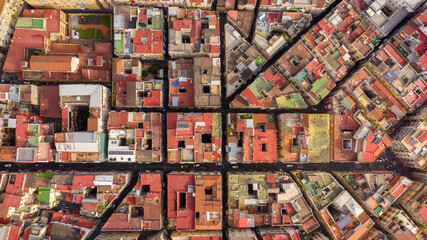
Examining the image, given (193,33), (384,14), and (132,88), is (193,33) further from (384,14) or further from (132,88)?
(384,14)

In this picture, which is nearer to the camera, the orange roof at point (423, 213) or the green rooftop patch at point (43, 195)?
the green rooftop patch at point (43, 195)

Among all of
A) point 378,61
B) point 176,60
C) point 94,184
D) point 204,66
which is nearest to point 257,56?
point 204,66

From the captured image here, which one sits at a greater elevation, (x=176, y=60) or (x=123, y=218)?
(x=176, y=60)

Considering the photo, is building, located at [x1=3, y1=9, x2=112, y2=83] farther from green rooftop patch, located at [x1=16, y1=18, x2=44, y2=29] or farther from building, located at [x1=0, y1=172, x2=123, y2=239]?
building, located at [x1=0, y1=172, x2=123, y2=239]

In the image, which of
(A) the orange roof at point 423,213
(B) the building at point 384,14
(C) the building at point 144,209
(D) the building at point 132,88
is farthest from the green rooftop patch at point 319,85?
(C) the building at point 144,209

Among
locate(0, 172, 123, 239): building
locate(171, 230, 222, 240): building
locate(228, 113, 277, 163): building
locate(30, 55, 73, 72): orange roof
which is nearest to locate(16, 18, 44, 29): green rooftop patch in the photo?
locate(30, 55, 73, 72): orange roof

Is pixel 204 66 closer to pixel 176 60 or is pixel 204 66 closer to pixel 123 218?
pixel 176 60

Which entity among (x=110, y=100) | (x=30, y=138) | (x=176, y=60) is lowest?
(x=30, y=138)

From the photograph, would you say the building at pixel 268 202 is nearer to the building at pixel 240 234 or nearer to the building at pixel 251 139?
the building at pixel 240 234
